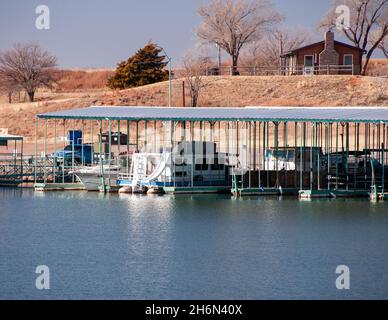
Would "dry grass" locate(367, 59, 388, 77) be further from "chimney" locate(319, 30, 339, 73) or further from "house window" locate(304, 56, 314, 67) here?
"house window" locate(304, 56, 314, 67)

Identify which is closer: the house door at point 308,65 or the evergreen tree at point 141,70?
the house door at point 308,65

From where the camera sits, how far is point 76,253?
126ft

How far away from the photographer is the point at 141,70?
11162cm

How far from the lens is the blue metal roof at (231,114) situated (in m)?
50.8

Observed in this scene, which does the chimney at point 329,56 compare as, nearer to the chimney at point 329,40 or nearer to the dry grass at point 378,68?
the chimney at point 329,40

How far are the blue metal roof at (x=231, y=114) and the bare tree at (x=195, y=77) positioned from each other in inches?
1433

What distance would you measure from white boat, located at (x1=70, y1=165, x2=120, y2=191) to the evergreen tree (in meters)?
54.5

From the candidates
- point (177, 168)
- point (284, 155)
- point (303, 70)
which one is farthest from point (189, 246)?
point (303, 70)

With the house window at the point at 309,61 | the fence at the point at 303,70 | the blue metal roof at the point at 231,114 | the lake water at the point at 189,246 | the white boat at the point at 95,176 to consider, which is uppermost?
the house window at the point at 309,61

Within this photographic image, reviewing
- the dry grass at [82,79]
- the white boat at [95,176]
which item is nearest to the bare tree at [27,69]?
the dry grass at [82,79]

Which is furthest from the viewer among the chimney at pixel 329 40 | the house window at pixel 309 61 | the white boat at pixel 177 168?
the house window at pixel 309 61

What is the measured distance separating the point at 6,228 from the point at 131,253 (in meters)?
7.75

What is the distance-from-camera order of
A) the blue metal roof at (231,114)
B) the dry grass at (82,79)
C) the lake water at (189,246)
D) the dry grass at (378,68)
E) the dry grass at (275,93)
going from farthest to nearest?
the dry grass at (82,79), the dry grass at (378,68), the dry grass at (275,93), the blue metal roof at (231,114), the lake water at (189,246)

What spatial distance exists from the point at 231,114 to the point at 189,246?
1524 cm
